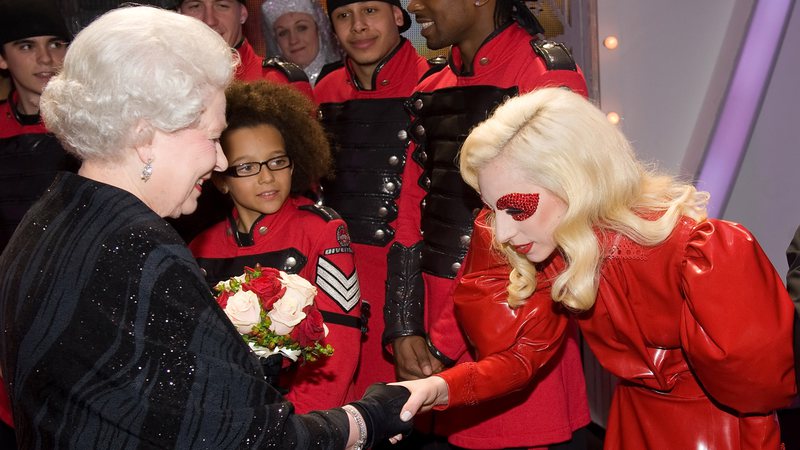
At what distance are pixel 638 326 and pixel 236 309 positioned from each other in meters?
1.14

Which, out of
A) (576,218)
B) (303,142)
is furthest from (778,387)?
(303,142)

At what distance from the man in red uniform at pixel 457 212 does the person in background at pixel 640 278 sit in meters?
0.50

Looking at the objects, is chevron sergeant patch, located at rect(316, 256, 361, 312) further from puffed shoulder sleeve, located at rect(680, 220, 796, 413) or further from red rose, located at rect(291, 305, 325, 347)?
puffed shoulder sleeve, located at rect(680, 220, 796, 413)

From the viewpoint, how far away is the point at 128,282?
2021 mm

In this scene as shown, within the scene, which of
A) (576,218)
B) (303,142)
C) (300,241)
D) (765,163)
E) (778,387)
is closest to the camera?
(778,387)

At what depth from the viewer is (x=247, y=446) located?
83.1 inches

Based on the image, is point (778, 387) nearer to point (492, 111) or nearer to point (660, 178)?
point (660, 178)

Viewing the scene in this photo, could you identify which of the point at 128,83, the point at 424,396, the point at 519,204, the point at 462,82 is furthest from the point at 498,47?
the point at 128,83

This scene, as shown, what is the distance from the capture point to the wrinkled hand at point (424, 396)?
2.70 metres

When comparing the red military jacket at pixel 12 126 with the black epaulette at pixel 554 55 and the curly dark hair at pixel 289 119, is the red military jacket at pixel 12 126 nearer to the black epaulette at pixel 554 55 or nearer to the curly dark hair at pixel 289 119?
the curly dark hair at pixel 289 119

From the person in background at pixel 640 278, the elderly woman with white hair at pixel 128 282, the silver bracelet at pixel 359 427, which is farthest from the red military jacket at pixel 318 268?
the elderly woman with white hair at pixel 128 282

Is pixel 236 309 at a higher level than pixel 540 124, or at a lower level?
lower

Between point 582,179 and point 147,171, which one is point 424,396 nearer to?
point 582,179

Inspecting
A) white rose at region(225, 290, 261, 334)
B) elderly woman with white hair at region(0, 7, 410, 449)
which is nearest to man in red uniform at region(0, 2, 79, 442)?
white rose at region(225, 290, 261, 334)
